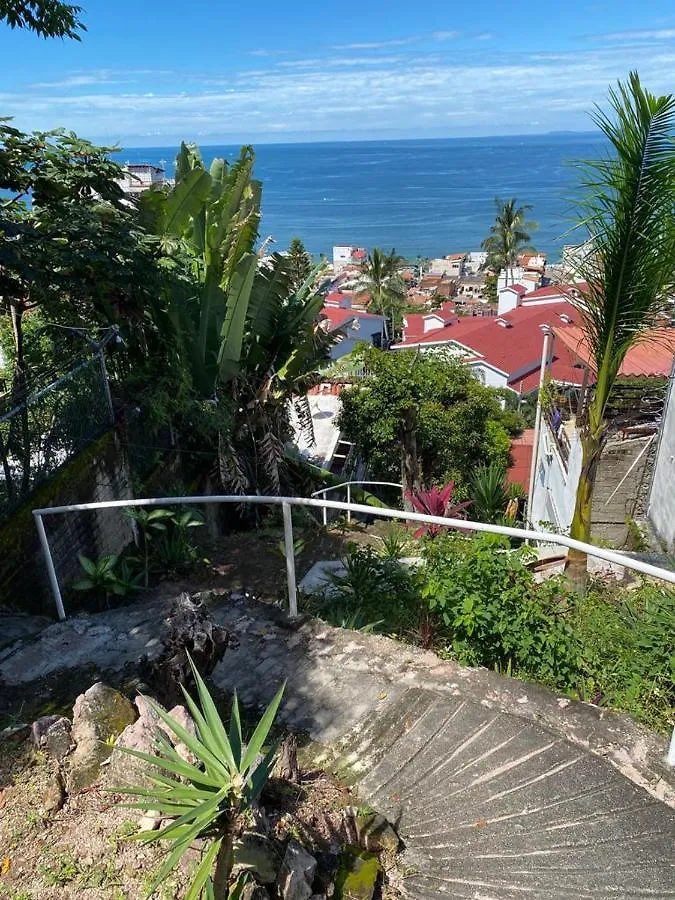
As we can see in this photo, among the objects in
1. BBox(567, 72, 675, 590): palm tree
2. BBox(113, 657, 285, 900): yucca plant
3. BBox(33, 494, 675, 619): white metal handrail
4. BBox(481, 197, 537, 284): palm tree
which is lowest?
BBox(113, 657, 285, 900): yucca plant

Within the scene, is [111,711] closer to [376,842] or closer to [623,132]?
[376,842]

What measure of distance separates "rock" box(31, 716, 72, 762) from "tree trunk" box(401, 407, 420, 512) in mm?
13165

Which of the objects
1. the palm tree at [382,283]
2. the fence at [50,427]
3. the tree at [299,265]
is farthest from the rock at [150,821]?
the palm tree at [382,283]

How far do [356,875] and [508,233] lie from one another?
5909 cm

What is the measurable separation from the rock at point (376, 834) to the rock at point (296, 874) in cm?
32

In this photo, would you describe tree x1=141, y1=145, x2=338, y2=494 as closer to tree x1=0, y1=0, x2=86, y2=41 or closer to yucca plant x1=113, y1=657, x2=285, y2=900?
tree x1=0, y1=0, x2=86, y2=41

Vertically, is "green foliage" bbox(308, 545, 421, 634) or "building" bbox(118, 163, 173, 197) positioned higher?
"building" bbox(118, 163, 173, 197)

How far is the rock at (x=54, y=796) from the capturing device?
2693mm

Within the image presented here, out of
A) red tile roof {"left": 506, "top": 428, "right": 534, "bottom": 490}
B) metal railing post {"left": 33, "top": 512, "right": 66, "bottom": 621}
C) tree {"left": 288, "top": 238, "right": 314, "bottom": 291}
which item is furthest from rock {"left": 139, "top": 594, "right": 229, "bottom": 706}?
red tile roof {"left": 506, "top": 428, "right": 534, "bottom": 490}

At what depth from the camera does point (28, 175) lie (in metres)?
6.77

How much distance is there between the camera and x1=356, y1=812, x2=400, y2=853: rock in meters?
2.55

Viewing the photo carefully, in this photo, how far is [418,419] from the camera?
16250 millimetres

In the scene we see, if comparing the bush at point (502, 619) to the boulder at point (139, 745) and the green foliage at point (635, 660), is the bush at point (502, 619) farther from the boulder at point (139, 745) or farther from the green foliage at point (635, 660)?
the boulder at point (139, 745)

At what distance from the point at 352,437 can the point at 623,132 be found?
39.7 ft
